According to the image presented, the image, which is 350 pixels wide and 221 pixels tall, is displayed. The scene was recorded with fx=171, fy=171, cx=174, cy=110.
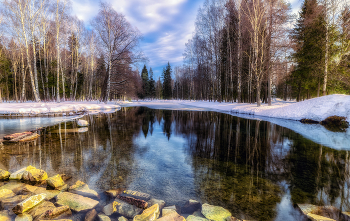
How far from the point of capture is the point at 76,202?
2928mm

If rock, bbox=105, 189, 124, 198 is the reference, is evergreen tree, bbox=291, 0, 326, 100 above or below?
above

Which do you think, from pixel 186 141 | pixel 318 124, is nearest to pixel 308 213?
pixel 186 141

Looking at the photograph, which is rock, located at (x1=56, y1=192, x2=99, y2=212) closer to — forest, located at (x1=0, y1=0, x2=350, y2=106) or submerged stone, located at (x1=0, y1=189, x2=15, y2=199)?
submerged stone, located at (x1=0, y1=189, x2=15, y2=199)

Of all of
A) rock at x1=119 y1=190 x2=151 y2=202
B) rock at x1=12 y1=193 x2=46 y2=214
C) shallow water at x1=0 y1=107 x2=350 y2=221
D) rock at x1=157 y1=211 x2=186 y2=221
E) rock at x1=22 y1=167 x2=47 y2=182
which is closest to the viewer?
rock at x1=157 y1=211 x2=186 y2=221

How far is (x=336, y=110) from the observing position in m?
11.8

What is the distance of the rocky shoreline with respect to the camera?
2570 millimetres

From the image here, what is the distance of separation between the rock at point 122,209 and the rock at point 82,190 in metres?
0.52

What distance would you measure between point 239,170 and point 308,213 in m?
1.76

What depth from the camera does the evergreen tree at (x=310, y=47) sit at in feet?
60.0

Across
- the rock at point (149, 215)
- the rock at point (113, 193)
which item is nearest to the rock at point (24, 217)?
the rock at point (113, 193)

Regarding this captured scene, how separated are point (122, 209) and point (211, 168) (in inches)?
98.8

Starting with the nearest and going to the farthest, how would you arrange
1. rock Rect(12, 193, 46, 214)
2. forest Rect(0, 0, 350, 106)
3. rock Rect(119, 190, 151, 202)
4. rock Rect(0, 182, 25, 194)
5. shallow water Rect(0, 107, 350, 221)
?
1. rock Rect(12, 193, 46, 214)
2. rock Rect(119, 190, 151, 202)
3. shallow water Rect(0, 107, 350, 221)
4. rock Rect(0, 182, 25, 194)
5. forest Rect(0, 0, 350, 106)

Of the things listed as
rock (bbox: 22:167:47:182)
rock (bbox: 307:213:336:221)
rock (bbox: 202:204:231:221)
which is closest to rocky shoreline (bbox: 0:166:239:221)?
rock (bbox: 202:204:231:221)

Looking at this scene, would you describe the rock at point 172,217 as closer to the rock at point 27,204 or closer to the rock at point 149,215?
the rock at point 149,215
